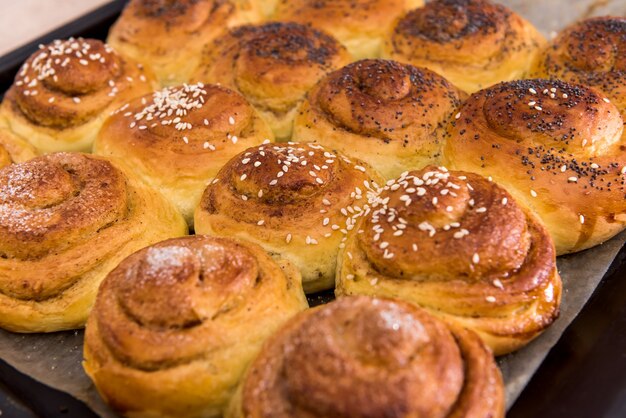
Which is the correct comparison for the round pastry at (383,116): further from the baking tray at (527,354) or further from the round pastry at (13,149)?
the round pastry at (13,149)

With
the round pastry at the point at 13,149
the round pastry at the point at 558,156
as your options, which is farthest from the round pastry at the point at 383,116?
the round pastry at the point at 13,149

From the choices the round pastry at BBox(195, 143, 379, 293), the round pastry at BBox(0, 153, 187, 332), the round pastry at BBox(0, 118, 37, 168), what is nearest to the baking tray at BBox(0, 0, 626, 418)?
the round pastry at BBox(0, 153, 187, 332)

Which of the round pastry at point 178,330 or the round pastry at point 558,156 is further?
the round pastry at point 558,156

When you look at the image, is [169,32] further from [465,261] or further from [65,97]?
[465,261]

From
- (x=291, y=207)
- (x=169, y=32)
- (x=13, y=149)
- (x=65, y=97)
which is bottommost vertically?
(x=13, y=149)

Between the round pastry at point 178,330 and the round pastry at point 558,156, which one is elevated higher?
the round pastry at point 558,156

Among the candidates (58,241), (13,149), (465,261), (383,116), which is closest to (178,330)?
(58,241)
